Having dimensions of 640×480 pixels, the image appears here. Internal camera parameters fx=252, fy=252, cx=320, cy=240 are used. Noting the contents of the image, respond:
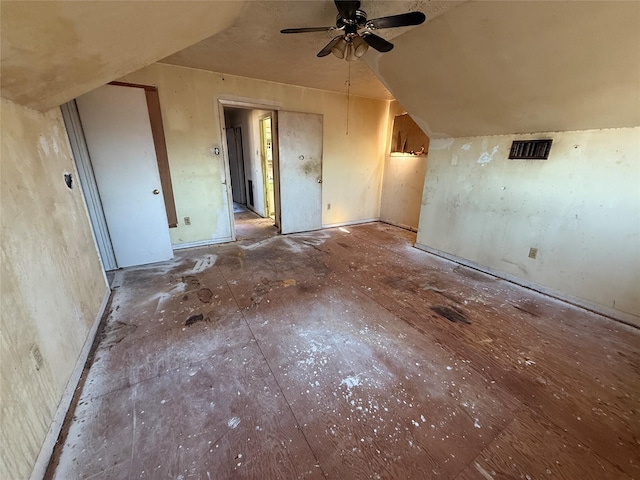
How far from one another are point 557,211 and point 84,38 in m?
3.74

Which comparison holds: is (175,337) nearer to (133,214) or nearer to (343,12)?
(133,214)

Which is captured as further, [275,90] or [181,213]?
[275,90]

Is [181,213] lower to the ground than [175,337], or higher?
higher

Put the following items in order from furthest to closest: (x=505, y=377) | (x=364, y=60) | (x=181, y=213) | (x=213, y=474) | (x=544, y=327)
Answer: (x=181, y=213)
(x=364, y=60)
(x=544, y=327)
(x=505, y=377)
(x=213, y=474)

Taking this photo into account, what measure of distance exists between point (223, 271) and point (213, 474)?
6.96 ft

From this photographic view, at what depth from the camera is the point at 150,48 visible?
1.77m

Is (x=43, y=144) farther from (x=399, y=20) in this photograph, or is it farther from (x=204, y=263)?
(x=399, y=20)

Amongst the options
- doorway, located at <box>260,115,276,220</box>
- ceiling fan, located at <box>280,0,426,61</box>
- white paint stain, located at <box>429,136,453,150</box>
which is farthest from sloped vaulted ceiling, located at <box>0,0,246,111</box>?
doorway, located at <box>260,115,276,220</box>

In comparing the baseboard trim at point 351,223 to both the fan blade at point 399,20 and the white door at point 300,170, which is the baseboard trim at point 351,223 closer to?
the white door at point 300,170

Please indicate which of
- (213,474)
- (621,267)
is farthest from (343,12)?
(621,267)

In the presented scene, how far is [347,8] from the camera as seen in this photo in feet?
5.41

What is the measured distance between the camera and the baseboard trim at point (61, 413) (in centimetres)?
107

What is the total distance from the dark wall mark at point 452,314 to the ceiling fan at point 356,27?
218cm

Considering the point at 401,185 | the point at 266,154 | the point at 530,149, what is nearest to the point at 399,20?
the point at 530,149
